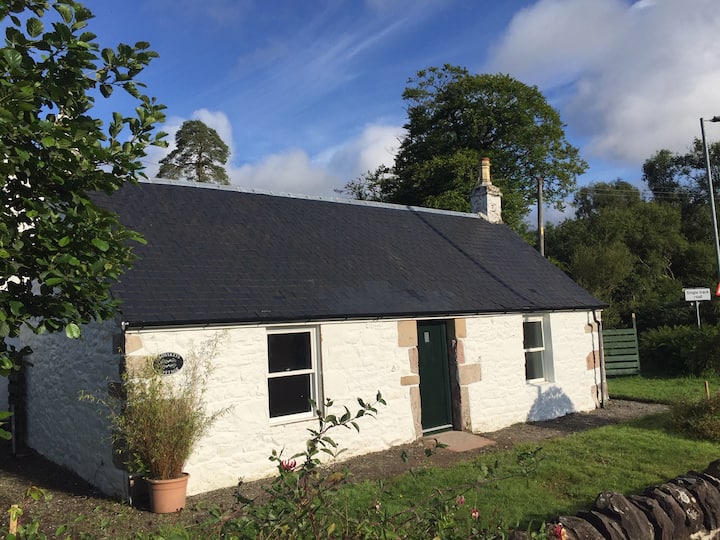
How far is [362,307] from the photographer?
9.42 meters

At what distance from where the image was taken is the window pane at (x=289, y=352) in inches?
357

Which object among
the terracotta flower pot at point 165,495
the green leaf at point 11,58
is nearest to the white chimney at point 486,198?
the terracotta flower pot at point 165,495

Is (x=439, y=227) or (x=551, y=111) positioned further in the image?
(x=551, y=111)

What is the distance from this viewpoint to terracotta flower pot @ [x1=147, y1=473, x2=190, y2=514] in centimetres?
669

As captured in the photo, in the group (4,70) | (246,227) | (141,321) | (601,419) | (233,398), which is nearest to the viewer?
(4,70)

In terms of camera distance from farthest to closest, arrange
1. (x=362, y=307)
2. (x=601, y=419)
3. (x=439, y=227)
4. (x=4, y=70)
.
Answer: (x=439, y=227)
(x=601, y=419)
(x=362, y=307)
(x=4, y=70)

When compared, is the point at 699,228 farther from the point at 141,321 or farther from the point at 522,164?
the point at 141,321

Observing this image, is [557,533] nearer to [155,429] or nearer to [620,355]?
[155,429]

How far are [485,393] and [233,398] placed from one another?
17.1 ft

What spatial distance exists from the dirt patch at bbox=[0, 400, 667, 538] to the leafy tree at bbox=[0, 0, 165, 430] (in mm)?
2175

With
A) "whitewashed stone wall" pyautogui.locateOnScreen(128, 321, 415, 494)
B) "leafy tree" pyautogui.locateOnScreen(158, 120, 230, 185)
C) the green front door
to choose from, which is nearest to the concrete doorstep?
the green front door

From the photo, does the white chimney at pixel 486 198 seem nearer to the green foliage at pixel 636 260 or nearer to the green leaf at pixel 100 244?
the green foliage at pixel 636 260

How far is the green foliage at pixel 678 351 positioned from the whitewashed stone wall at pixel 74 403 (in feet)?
47.7

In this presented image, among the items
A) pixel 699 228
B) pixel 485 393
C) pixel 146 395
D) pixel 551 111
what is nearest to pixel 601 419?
pixel 485 393
